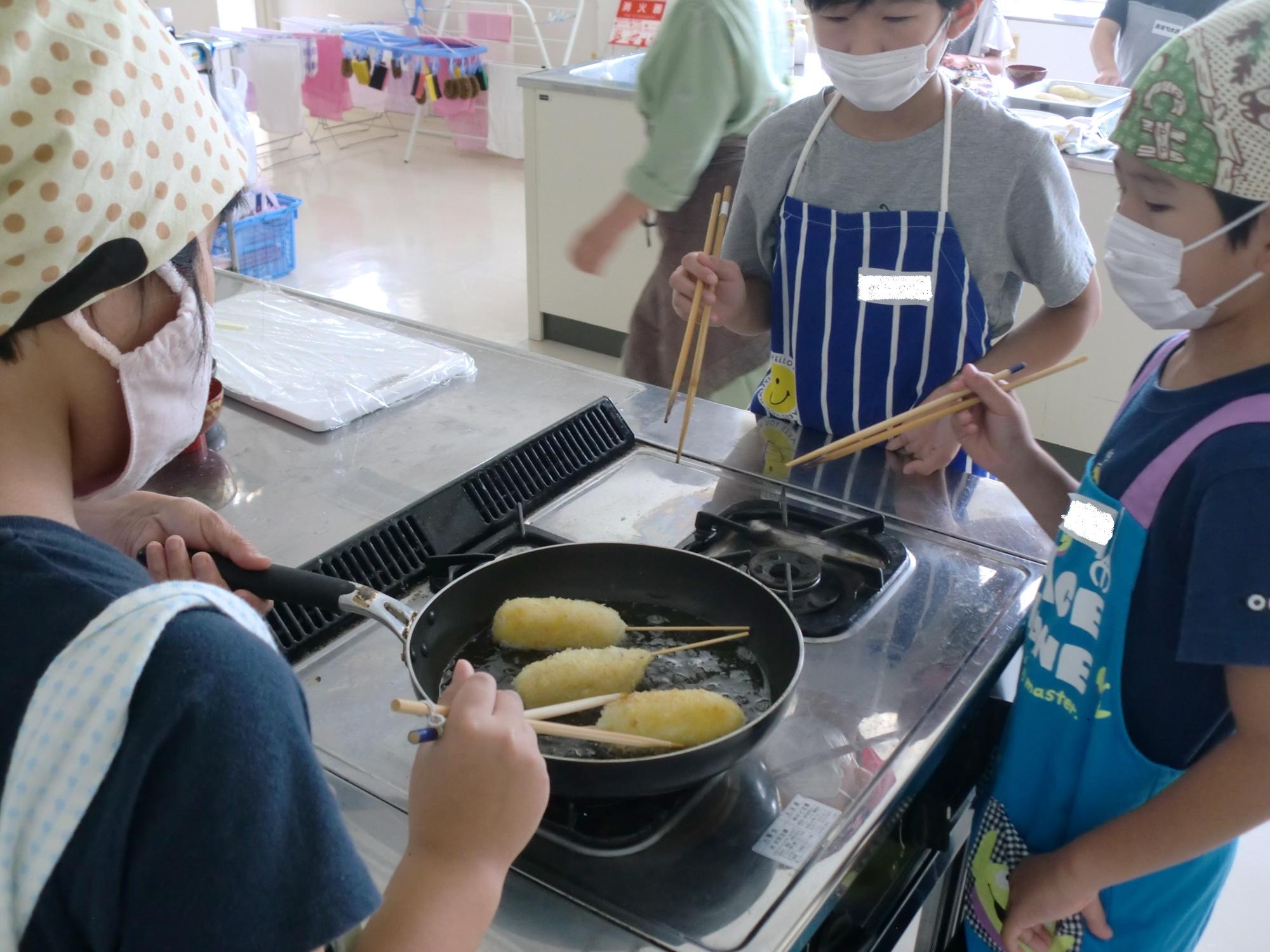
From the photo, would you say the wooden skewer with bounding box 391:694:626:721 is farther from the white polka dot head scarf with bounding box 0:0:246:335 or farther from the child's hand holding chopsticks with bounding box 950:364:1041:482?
the child's hand holding chopsticks with bounding box 950:364:1041:482

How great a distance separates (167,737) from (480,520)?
28.5 inches

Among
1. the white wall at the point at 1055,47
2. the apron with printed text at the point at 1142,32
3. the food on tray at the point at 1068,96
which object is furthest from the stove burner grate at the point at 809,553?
the white wall at the point at 1055,47

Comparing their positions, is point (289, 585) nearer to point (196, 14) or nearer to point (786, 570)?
point (786, 570)

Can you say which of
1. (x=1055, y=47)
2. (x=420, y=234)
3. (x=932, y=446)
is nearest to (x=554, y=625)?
(x=932, y=446)

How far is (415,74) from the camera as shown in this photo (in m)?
6.13

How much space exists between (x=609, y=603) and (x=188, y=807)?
614 millimetres

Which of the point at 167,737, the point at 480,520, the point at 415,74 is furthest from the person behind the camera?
the point at 415,74

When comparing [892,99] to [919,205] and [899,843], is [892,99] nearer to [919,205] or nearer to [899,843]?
[919,205]

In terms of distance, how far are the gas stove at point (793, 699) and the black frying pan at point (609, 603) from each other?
0.18ft

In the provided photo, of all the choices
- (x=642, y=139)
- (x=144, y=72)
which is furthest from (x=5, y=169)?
(x=642, y=139)

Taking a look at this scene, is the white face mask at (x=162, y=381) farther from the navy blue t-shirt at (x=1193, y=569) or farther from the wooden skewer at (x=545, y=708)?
the navy blue t-shirt at (x=1193, y=569)

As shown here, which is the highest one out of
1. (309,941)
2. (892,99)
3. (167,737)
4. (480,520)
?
(892,99)

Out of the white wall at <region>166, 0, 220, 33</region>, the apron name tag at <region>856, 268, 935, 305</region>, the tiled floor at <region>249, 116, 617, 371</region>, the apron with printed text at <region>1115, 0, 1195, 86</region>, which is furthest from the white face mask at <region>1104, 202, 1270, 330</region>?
the white wall at <region>166, 0, 220, 33</region>

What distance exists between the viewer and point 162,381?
2.27 ft
